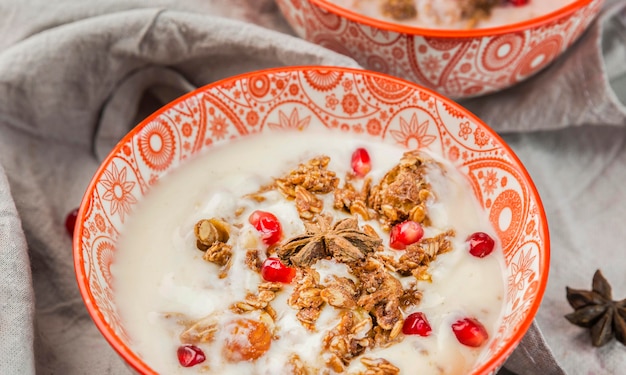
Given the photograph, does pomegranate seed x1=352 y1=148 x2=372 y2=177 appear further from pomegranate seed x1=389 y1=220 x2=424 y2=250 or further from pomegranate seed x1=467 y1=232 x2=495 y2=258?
pomegranate seed x1=467 y1=232 x2=495 y2=258

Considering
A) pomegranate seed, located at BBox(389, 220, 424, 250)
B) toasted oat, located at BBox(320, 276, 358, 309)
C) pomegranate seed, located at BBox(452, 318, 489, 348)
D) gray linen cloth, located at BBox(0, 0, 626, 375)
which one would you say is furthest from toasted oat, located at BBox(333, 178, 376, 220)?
gray linen cloth, located at BBox(0, 0, 626, 375)

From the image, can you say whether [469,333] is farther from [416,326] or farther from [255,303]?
[255,303]

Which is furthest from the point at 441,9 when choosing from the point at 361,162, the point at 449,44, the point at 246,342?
the point at 246,342

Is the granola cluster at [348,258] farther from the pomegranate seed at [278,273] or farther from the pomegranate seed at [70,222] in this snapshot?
the pomegranate seed at [70,222]

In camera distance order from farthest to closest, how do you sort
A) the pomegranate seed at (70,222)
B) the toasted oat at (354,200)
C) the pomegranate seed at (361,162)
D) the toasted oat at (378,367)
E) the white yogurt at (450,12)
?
the white yogurt at (450,12) → the pomegranate seed at (70,222) → the pomegranate seed at (361,162) → the toasted oat at (354,200) → the toasted oat at (378,367)

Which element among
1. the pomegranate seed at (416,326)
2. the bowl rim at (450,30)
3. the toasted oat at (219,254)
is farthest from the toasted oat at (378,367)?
the bowl rim at (450,30)

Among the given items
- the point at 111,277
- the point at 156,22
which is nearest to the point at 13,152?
the point at 156,22
